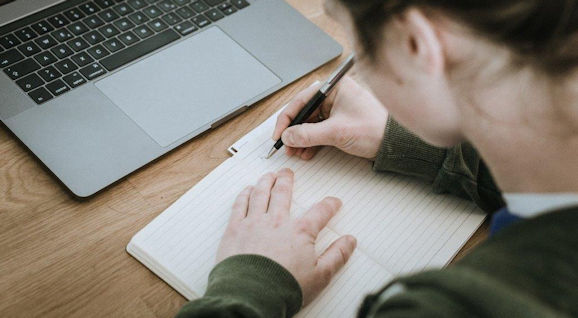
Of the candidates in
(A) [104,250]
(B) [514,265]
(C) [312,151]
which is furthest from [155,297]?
(B) [514,265]

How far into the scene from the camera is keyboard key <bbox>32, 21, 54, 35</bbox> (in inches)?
31.7

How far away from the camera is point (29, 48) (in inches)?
30.9

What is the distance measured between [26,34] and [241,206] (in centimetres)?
38

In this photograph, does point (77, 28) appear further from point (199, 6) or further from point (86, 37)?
point (199, 6)

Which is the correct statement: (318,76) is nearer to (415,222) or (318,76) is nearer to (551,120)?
(415,222)

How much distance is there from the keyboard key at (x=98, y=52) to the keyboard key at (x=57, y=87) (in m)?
0.06

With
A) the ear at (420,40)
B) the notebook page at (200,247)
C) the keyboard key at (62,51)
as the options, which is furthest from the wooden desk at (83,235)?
the ear at (420,40)

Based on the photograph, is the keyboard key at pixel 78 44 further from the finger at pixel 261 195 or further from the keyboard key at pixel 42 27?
the finger at pixel 261 195

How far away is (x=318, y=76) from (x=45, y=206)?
0.41m

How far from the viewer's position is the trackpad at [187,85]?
2.50 ft

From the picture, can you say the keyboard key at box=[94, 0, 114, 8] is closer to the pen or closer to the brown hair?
the pen

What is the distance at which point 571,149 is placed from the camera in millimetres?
475

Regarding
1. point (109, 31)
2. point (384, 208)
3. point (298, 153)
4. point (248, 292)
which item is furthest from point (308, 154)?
point (109, 31)

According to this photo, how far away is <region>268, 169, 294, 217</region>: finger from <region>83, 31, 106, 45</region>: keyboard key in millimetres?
313
